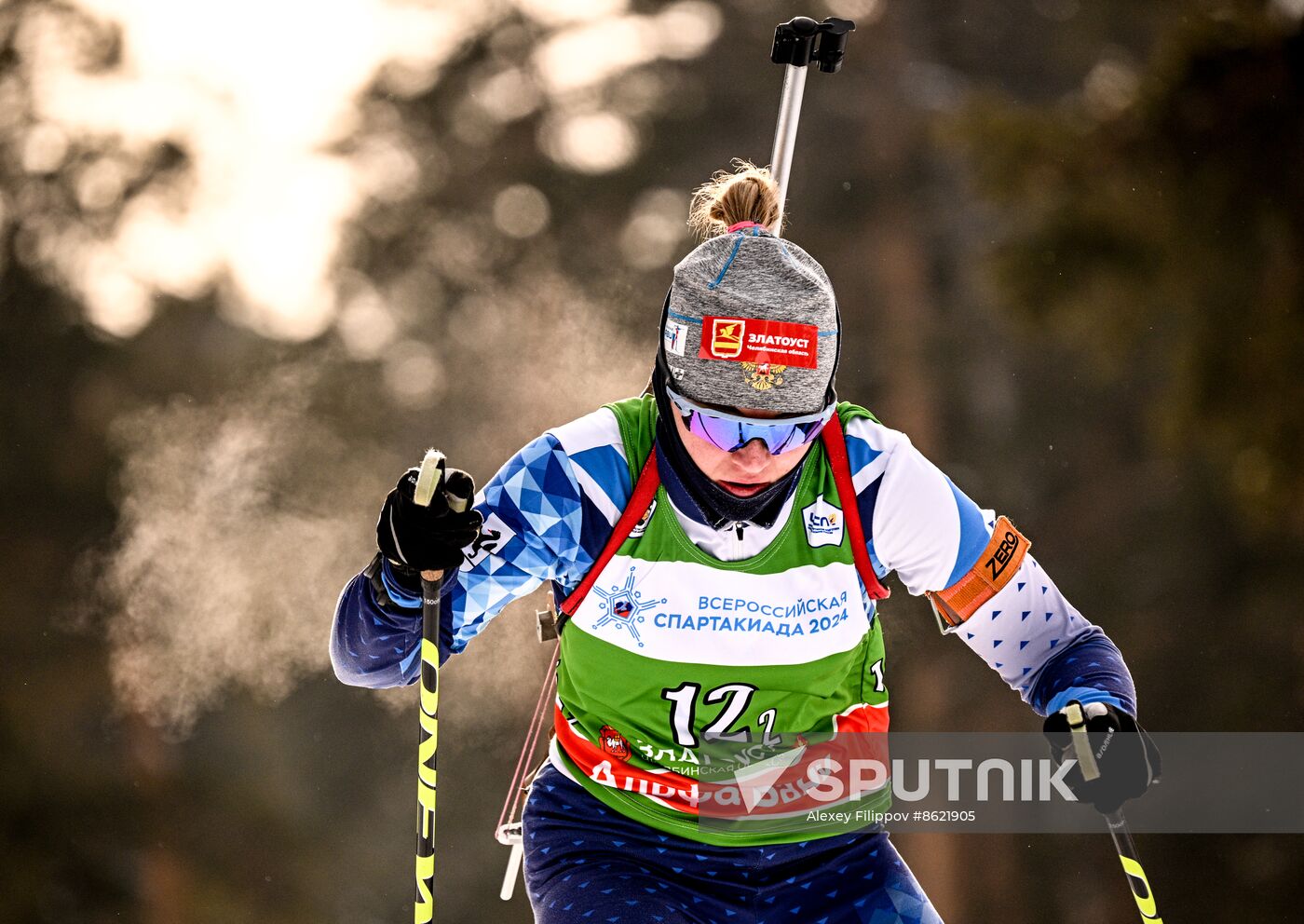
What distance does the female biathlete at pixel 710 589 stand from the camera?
253cm

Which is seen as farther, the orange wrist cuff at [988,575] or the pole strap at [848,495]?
the orange wrist cuff at [988,575]

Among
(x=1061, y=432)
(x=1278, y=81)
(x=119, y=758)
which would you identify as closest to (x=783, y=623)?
(x=1278, y=81)

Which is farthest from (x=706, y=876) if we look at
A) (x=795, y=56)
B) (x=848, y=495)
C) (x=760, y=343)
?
(x=795, y=56)

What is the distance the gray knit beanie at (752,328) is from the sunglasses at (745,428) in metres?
0.02

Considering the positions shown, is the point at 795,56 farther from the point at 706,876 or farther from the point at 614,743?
the point at 706,876

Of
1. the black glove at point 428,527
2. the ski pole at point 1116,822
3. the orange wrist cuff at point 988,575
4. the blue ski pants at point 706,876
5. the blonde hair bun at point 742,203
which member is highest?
the blonde hair bun at point 742,203

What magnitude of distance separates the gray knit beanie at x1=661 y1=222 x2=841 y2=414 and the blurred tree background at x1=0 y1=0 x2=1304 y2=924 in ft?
25.2

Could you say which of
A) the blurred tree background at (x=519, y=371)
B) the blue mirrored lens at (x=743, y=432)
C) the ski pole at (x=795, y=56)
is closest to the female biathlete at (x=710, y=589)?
the blue mirrored lens at (x=743, y=432)

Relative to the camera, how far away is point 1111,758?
8.43ft

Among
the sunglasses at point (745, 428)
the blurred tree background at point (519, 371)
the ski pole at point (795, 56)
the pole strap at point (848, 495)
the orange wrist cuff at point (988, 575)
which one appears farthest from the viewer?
the blurred tree background at point (519, 371)

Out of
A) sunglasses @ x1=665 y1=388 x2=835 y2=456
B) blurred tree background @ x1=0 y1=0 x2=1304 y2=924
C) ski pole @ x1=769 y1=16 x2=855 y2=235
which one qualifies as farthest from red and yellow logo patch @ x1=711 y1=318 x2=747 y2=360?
blurred tree background @ x1=0 y1=0 x2=1304 y2=924

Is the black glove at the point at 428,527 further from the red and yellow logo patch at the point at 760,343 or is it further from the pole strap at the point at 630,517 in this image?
the red and yellow logo patch at the point at 760,343

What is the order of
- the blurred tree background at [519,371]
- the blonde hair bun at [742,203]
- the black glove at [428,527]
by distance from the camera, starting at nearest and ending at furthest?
1. the black glove at [428,527]
2. the blonde hair bun at [742,203]
3. the blurred tree background at [519,371]

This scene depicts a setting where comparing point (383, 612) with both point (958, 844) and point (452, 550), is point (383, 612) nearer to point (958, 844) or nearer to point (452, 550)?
point (452, 550)
